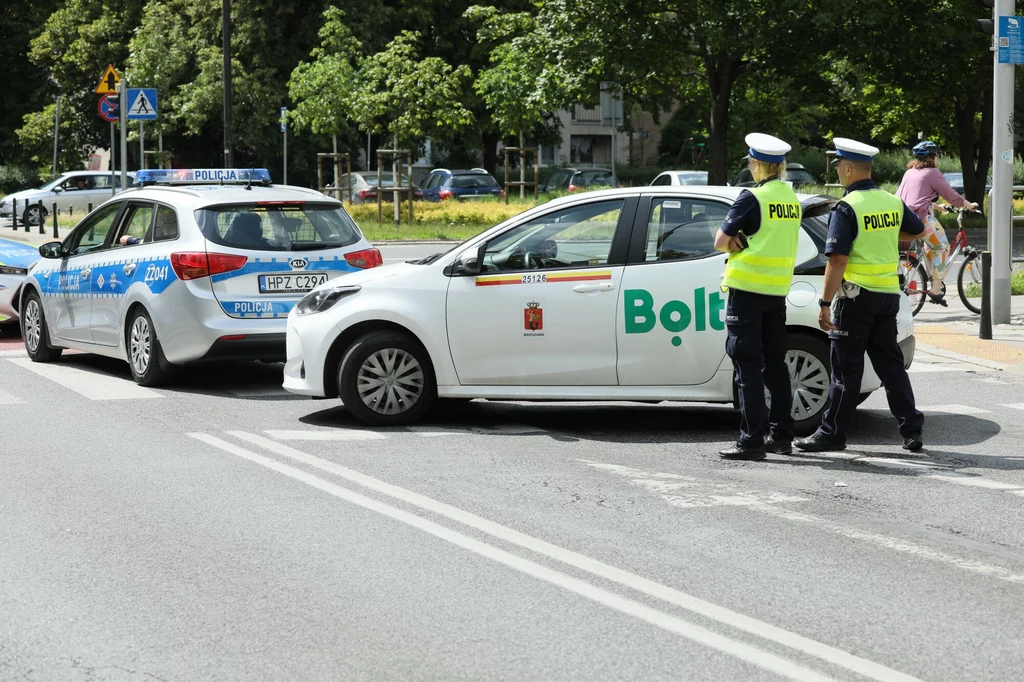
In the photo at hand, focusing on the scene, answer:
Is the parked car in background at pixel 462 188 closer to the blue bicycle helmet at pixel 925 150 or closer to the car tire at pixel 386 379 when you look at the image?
the blue bicycle helmet at pixel 925 150

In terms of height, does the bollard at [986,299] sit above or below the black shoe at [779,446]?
above

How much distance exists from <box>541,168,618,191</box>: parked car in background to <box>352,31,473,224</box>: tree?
8.53 meters

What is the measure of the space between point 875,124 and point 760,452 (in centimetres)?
3847

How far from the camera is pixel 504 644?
475 cm

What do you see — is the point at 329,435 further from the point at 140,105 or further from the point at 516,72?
the point at 516,72

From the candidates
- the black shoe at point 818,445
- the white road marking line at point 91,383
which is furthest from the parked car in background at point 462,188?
the black shoe at point 818,445

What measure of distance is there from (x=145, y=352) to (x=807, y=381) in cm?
541

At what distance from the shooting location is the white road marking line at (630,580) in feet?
14.9

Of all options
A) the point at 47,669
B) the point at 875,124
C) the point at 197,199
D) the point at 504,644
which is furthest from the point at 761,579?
the point at 875,124

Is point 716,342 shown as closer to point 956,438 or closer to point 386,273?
point 956,438

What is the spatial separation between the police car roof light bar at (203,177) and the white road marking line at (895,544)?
6.90 m

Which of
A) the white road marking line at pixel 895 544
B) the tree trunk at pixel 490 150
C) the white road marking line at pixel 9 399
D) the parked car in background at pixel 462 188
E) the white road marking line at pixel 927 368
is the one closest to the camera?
the white road marking line at pixel 895 544

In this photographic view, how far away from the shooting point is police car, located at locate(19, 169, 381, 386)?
1101cm

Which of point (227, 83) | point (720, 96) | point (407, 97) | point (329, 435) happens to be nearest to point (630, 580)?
point (329, 435)
